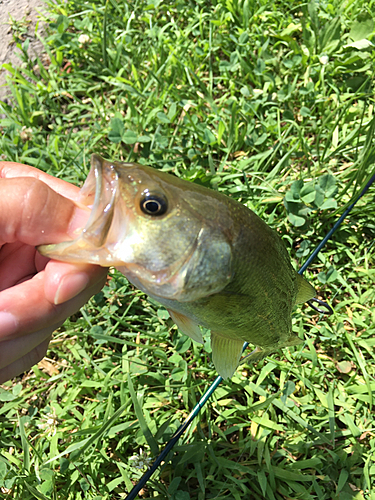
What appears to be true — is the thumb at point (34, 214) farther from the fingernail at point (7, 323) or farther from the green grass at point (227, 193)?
the green grass at point (227, 193)

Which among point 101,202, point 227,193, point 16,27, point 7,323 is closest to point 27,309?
point 7,323

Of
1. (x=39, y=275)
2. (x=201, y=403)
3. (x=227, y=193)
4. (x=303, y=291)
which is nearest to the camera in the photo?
(x=39, y=275)

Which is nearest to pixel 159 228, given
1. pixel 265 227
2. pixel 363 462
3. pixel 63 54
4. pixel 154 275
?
pixel 154 275

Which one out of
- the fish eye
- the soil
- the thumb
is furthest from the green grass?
the fish eye

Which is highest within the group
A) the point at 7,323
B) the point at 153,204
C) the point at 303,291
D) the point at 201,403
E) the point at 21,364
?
the point at 153,204

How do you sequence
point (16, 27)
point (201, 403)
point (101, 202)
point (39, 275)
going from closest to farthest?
point (101, 202) → point (39, 275) → point (201, 403) → point (16, 27)

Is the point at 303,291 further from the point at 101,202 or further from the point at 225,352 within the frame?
the point at 101,202
